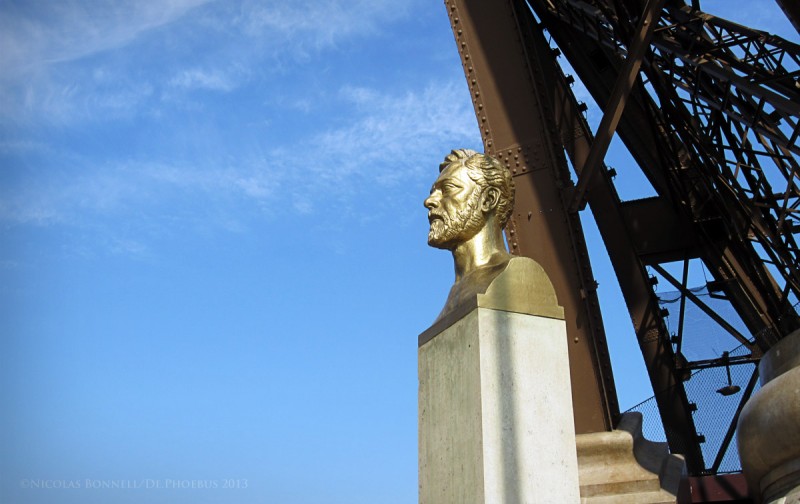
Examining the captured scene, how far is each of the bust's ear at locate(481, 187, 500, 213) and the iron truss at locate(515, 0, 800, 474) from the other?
502 cm

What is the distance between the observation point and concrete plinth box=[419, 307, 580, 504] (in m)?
5.35

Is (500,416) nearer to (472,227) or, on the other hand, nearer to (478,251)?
(478,251)

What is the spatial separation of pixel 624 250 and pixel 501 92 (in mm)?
8419

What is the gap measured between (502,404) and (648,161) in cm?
1429

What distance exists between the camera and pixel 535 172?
11586 millimetres

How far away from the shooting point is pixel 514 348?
5730 mm

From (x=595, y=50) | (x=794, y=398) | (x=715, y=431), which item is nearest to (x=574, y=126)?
(x=595, y=50)

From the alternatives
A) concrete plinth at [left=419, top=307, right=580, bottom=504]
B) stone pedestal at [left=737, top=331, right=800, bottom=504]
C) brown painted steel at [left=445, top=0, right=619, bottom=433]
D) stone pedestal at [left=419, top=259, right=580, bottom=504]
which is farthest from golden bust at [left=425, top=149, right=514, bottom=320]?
brown painted steel at [left=445, top=0, right=619, bottom=433]

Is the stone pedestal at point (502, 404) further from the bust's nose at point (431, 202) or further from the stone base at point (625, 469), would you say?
the stone base at point (625, 469)

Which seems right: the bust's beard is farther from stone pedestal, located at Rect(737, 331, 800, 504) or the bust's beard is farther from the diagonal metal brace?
the diagonal metal brace

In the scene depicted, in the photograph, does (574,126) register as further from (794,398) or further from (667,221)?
(794,398)

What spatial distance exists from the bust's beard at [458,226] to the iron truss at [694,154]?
516 cm

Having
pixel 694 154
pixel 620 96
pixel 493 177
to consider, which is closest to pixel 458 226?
pixel 493 177

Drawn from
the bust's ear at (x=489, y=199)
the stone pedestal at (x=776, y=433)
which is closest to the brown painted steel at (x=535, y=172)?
the stone pedestal at (x=776, y=433)
